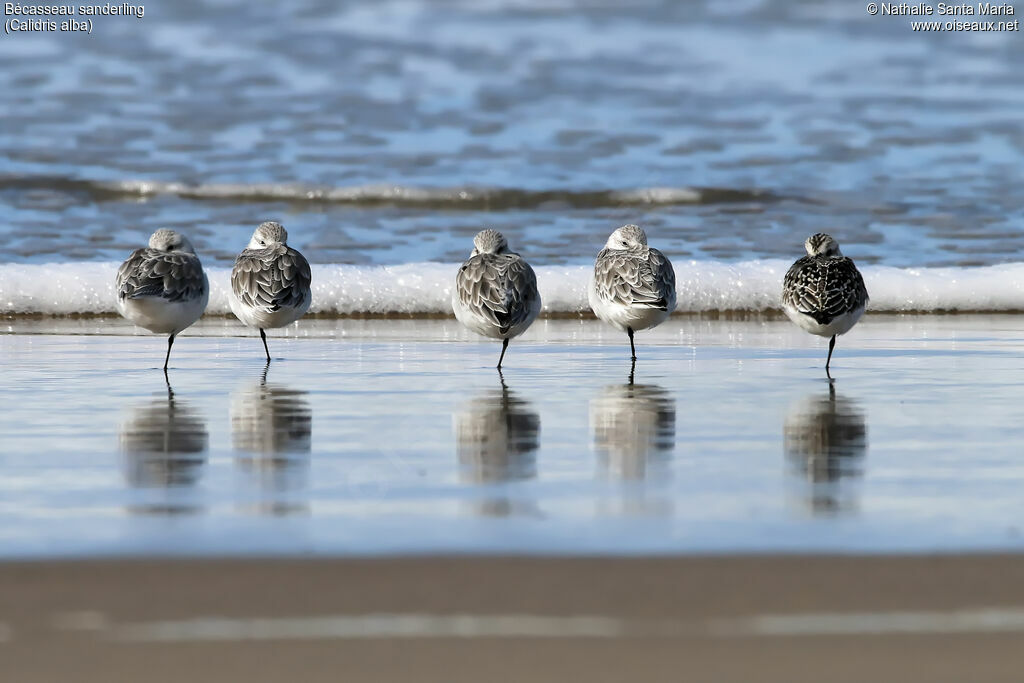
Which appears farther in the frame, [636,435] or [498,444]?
[636,435]

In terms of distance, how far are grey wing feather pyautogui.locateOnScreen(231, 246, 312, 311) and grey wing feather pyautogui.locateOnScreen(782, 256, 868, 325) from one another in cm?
356

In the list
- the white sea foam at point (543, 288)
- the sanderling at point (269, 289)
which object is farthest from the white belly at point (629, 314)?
the white sea foam at point (543, 288)

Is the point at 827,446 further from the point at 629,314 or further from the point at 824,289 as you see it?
the point at 629,314

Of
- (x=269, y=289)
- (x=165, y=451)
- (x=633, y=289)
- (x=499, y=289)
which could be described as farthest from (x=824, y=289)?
(x=165, y=451)

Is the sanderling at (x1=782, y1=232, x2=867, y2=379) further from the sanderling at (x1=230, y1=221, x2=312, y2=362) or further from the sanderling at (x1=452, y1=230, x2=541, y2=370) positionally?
the sanderling at (x1=230, y1=221, x2=312, y2=362)

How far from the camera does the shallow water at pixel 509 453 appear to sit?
3820mm

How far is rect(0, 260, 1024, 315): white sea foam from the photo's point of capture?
15773 mm

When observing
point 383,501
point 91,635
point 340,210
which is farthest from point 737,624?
point 340,210

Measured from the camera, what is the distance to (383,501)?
4.31m

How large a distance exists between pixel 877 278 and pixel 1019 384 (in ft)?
29.8

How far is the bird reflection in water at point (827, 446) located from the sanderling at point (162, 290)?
4533mm

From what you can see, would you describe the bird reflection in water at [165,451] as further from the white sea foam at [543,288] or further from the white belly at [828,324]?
the white sea foam at [543,288]

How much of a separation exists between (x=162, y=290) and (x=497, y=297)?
225 cm

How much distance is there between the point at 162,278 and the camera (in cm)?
972
